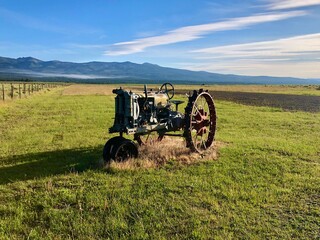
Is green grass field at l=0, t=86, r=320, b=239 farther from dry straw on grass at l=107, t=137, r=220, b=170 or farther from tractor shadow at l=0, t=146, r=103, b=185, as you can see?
dry straw on grass at l=107, t=137, r=220, b=170

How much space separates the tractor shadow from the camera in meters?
7.85

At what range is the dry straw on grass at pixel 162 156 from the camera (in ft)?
27.2

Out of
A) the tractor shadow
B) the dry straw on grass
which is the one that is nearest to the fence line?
the tractor shadow

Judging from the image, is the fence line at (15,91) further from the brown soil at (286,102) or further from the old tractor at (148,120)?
the brown soil at (286,102)

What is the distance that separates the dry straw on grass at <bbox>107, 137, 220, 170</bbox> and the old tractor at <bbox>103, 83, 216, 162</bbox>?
25cm

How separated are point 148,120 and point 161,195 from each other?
10.5ft

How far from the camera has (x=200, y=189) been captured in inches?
273

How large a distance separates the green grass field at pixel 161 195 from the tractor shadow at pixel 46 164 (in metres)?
0.03

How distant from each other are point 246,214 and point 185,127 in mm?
4021

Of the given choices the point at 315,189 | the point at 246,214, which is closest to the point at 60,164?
the point at 246,214

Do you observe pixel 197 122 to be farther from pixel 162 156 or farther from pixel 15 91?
pixel 15 91

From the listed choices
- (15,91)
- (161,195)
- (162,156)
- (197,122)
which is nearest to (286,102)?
(197,122)

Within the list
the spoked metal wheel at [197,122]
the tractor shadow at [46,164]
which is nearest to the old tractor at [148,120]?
the spoked metal wheel at [197,122]

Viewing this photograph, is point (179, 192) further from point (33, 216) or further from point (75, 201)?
point (33, 216)
